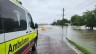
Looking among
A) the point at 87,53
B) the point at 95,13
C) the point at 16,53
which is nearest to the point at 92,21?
the point at 95,13

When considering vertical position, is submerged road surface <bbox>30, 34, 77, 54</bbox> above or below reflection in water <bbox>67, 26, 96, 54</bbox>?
above

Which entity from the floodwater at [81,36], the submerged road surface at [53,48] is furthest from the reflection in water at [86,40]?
the submerged road surface at [53,48]

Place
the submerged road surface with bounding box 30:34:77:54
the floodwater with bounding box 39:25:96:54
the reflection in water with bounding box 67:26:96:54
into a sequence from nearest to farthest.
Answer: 1. the submerged road surface with bounding box 30:34:77:54
2. the reflection in water with bounding box 67:26:96:54
3. the floodwater with bounding box 39:25:96:54

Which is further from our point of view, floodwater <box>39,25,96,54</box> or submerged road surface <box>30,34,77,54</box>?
floodwater <box>39,25,96,54</box>

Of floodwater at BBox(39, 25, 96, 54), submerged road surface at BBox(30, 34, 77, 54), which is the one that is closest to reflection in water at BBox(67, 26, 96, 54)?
floodwater at BBox(39, 25, 96, 54)

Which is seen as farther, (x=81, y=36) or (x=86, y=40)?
(x=81, y=36)

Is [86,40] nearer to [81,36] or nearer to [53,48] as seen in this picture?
[81,36]

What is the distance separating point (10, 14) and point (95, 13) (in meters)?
59.4

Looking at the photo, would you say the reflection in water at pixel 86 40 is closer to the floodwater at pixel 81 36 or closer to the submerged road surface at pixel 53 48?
the floodwater at pixel 81 36

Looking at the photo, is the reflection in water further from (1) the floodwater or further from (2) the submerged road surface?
(2) the submerged road surface

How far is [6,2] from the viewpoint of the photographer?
20.5 feet

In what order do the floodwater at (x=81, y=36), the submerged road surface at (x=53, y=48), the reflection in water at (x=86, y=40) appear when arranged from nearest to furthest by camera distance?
the submerged road surface at (x=53, y=48)
the reflection in water at (x=86, y=40)
the floodwater at (x=81, y=36)

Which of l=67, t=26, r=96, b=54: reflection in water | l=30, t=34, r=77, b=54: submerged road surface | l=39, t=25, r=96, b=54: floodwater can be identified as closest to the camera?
l=30, t=34, r=77, b=54: submerged road surface

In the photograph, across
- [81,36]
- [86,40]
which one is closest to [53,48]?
[86,40]
